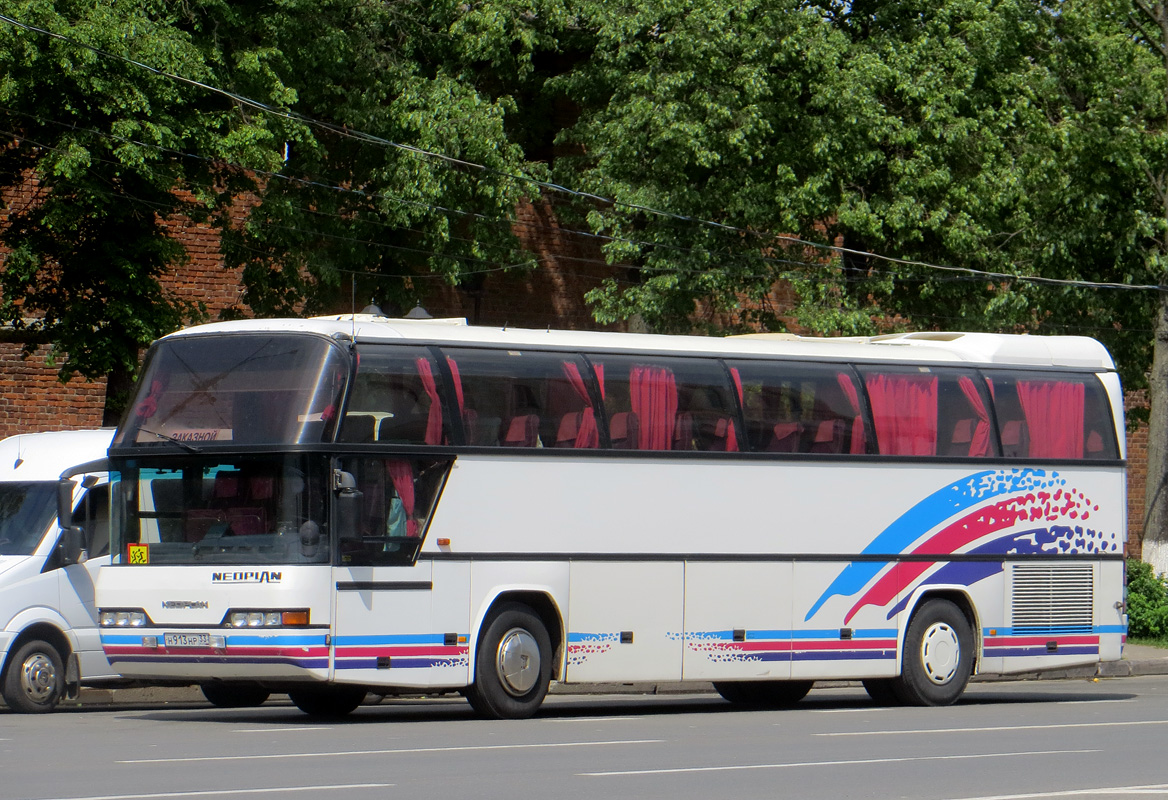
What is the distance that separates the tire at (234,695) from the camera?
16109mm

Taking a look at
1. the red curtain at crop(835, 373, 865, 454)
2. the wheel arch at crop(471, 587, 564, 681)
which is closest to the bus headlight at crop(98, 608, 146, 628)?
the wheel arch at crop(471, 587, 564, 681)

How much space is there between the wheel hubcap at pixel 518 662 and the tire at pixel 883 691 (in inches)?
166

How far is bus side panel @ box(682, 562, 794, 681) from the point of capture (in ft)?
52.5

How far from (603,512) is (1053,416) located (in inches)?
222

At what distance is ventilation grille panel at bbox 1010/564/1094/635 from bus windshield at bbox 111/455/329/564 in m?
7.76

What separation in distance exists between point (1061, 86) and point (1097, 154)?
2.28 meters

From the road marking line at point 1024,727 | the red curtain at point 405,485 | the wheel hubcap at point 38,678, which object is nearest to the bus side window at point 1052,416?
the road marking line at point 1024,727

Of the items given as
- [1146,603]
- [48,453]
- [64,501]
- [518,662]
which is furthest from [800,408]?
[1146,603]

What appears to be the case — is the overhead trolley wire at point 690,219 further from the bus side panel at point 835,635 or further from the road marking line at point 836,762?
the road marking line at point 836,762

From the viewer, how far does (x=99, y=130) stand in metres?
21.5

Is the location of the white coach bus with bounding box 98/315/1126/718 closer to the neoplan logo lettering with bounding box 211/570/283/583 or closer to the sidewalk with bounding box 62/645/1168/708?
the neoplan logo lettering with bounding box 211/570/283/583

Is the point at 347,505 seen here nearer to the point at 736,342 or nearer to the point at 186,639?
the point at 186,639

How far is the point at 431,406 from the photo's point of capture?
14609mm

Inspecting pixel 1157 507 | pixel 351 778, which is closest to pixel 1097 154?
pixel 1157 507
